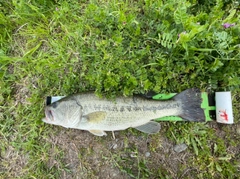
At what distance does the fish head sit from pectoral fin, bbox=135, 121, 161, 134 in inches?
32.6

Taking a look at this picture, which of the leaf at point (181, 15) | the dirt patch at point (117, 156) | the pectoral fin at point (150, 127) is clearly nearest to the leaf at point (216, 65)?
the leaf at point (181, 15)

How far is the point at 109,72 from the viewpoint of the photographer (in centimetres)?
317

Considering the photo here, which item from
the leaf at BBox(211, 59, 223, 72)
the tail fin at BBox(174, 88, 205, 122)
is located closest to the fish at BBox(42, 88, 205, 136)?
the tail fin at BBox(174, 88, 205, 122)

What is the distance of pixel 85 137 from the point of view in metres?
3.58

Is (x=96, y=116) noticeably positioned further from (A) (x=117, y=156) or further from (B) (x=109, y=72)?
(A) (x=117, y=156)

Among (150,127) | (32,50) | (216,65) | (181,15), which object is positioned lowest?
(150,127)

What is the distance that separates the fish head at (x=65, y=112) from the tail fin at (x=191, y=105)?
129 cm

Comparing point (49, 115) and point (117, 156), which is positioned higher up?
point (49, 115)

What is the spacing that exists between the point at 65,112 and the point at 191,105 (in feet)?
5.29

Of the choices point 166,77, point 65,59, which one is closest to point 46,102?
point 65,59

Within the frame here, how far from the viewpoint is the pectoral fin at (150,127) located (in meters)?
3.32

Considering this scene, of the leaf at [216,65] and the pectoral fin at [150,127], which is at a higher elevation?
the leaf at [216,65]

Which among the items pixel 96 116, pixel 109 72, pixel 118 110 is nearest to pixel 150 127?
pixel 118 110

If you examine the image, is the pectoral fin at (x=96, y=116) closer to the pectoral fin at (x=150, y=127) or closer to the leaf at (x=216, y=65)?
the pectoral fin at (x=150, y=127)
